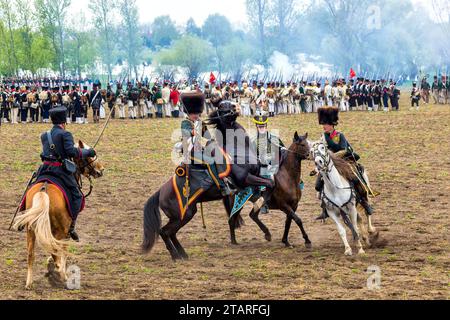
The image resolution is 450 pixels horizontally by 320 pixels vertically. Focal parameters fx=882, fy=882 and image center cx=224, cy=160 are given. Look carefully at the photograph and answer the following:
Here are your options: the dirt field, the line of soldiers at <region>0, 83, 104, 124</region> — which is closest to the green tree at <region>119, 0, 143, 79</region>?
the line of soldiers at <region>0, 83, 104, 124</region>

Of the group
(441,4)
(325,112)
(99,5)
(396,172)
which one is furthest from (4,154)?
(441,4)

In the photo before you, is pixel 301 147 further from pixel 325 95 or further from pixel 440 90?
pixel 440 90

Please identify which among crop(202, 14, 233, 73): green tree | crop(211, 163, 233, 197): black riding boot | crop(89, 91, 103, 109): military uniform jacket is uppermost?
crop(202, 14, 233, 73): green tree

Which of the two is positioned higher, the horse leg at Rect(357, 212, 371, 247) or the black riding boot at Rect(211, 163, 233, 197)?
the black riding boot at Rect(211, 163, 233, 197)

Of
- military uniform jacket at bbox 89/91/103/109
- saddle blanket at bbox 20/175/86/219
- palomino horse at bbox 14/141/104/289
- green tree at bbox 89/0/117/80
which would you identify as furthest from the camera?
green tree at bbox 89/0/117/80

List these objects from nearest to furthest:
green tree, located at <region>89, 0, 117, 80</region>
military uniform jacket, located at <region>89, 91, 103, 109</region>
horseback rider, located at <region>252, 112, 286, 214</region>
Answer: horseback rider, located at <region>252, 112, 286, 214</region> < military uniform jacket, located at <region>89, 91, 103, 109</region> < green tree, located at <region>89, 0, 117, 80</region>

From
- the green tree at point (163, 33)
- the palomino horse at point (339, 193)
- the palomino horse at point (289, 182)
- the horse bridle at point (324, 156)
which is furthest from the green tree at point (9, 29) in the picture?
the green tree at point (163, 33)

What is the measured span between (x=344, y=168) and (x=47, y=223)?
468 cm

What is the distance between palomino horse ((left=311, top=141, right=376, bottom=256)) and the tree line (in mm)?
59096

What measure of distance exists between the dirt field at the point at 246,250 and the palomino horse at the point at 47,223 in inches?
12.0

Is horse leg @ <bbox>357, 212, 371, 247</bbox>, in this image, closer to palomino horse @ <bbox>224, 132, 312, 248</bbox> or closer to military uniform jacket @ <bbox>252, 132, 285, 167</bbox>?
palomino horse @ <bbox>224, 132, 312, 248</bbox>

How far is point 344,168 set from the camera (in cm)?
1282

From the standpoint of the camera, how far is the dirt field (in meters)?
10.1

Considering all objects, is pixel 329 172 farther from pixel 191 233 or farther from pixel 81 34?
pixel 81 34
